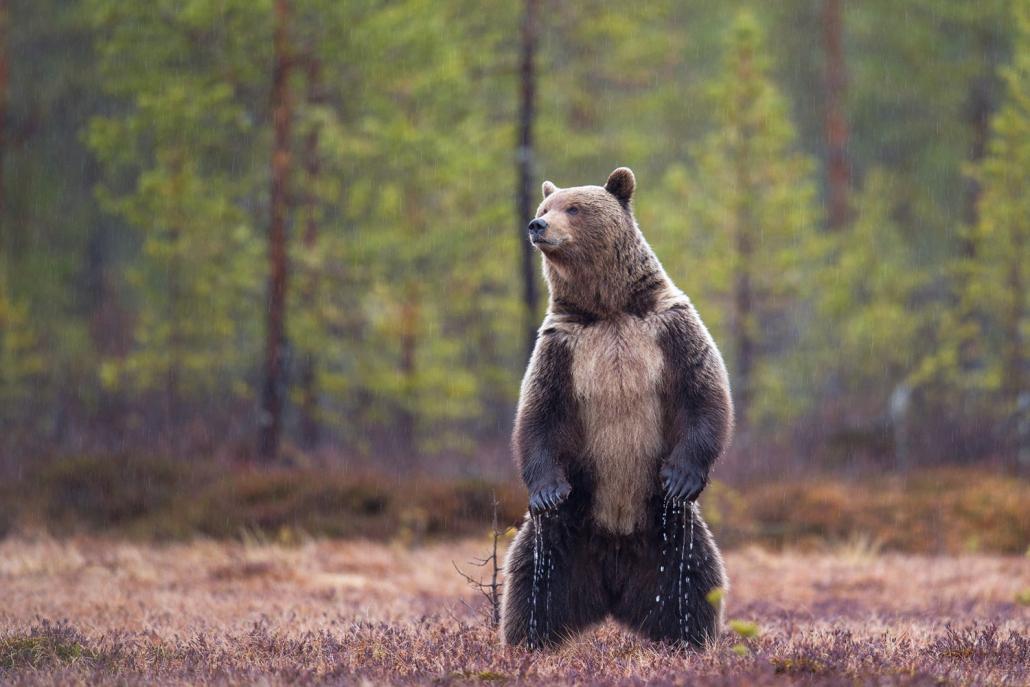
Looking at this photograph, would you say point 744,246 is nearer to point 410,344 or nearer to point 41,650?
point 410,344

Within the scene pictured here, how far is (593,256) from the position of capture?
22.0 feet

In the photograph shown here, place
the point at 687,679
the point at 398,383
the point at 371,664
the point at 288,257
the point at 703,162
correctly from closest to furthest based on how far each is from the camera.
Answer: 1. the point at 687,679
2. the point at 371,664
3. the point at 288,257
4. the point at 398,383
5. the point at 703,162

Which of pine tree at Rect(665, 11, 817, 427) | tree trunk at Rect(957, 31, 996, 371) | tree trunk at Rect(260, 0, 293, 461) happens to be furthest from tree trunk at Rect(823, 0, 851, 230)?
tree trunk at Rect(260, 0, 293, 461)

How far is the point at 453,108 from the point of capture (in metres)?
19.5

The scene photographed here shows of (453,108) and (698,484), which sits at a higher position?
(453,108)

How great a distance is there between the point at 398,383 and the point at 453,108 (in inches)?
180

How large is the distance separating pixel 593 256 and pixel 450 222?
12722 millimetres

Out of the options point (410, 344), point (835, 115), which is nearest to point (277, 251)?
point (410, 344)

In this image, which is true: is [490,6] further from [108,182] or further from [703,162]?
[108,182]

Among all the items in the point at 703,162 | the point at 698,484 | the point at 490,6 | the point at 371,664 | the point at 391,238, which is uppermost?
the point at 490,6

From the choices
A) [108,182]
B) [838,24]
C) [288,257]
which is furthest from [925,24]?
[108,182]

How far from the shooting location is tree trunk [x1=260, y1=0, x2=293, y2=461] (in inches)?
608

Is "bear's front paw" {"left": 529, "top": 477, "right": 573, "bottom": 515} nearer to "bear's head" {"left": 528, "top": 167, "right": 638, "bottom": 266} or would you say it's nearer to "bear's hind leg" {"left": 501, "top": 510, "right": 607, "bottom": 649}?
"bear's hind leg" {"left": 501, "top": 510, "right": 607, "bottom": 649}

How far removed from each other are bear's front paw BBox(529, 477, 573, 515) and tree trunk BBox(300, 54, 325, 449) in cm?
1038
